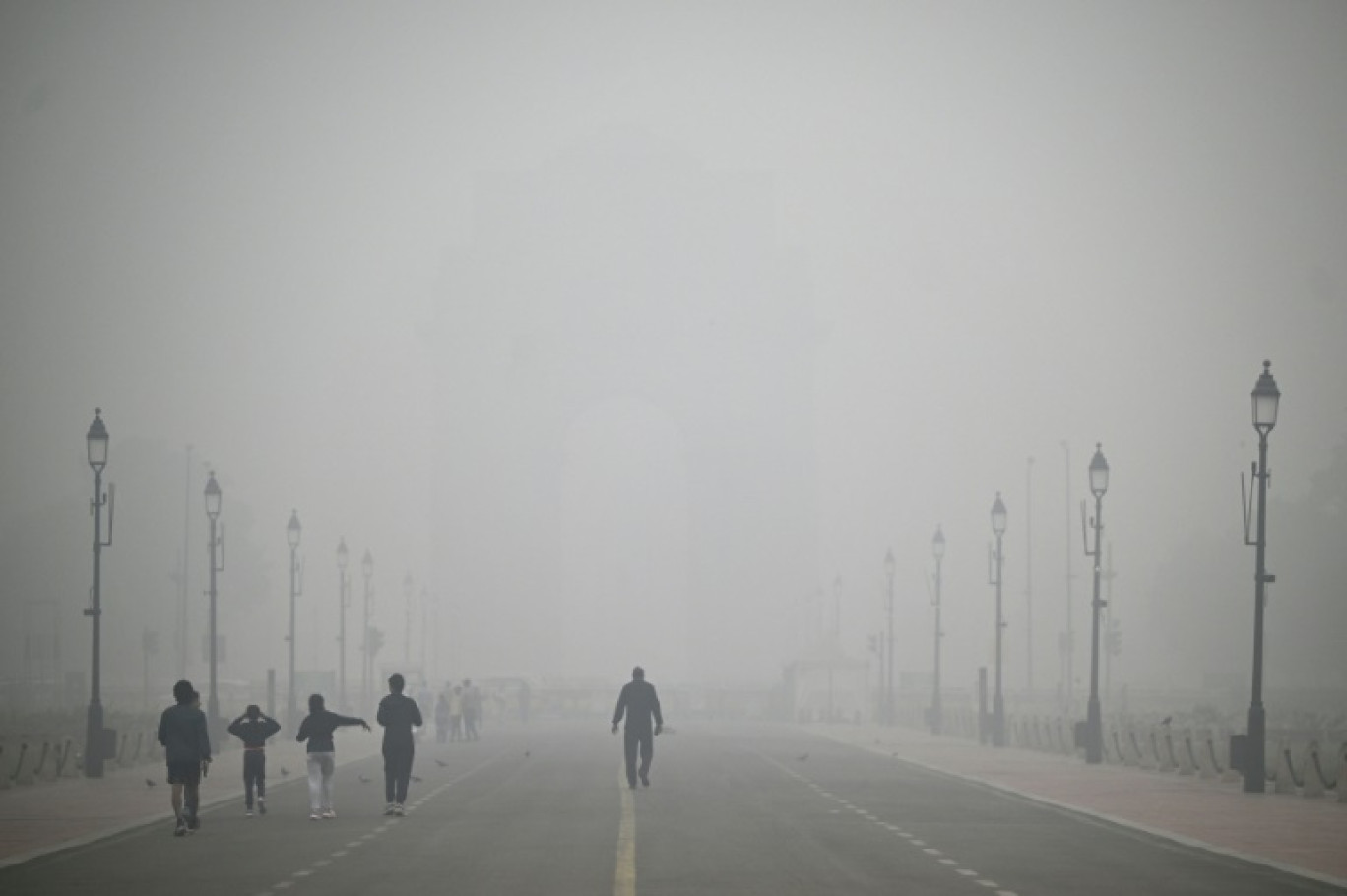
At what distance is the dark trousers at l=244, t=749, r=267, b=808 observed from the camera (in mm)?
36094

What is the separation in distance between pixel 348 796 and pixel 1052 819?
45.3ft

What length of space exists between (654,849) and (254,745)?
33.1 ft

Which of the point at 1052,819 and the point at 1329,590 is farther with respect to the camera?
the point at 1329,590

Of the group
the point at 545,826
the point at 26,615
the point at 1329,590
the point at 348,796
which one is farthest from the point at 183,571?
the point at 545,826

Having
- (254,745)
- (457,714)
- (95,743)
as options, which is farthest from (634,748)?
(457,714)

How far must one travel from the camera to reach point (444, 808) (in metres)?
37.8

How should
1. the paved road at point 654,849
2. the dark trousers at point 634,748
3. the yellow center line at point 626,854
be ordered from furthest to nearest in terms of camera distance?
the dark trousers at point 634,748
the paved road at point 654,849
the yellow center line at point 626,854

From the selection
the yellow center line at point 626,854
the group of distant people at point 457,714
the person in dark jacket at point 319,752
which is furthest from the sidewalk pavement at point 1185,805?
the group of distant people at point 457,714

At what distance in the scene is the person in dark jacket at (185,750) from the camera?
105 feet

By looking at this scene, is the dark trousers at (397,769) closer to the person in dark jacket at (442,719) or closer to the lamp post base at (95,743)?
the lamp post base at (95,743)

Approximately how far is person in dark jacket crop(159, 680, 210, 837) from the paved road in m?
0.49

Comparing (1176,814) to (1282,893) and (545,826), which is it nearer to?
(545,826)

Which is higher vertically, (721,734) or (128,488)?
(128,488)

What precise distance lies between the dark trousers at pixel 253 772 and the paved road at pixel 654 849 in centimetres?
42
